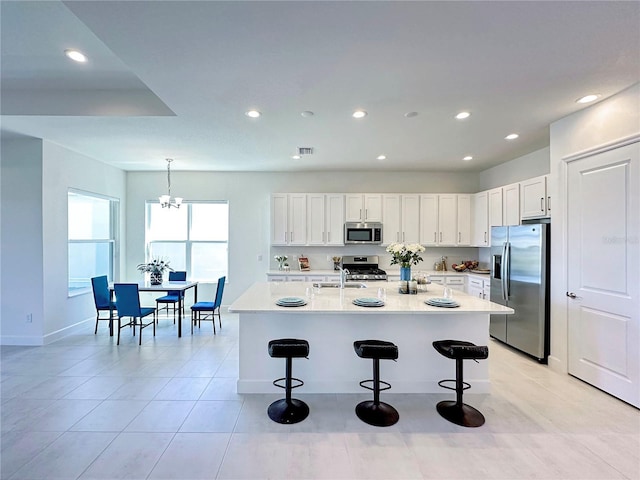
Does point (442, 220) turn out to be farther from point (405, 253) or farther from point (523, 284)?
point (405, 253)

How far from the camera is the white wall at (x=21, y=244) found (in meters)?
4.25

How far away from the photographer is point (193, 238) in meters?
6.34

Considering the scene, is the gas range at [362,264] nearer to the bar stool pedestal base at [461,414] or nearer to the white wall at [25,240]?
the bar stool pedestal base at [461,414]

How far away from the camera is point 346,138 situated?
4.07 metres

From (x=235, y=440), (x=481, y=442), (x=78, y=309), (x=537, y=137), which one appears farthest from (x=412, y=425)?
(x=78, y=309)

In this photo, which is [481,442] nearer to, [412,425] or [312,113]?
[412,425]

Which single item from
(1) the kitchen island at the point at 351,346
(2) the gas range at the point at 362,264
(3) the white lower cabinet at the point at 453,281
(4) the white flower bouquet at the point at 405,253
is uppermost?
(4) the white flower bouquet at the point at 405,253

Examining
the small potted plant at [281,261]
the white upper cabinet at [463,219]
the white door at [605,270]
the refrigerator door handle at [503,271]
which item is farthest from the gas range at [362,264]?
the white door at [605,270]

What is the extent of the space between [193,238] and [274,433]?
479cm

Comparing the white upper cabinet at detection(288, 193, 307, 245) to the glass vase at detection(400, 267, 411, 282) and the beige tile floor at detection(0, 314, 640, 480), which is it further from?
the beige tile floor at detection(0, 314, 640, 480)

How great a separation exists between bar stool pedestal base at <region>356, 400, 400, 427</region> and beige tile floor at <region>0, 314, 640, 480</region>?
0.20 feet

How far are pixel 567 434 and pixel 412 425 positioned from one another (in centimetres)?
113

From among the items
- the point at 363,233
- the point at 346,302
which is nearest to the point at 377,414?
the point at 346,302

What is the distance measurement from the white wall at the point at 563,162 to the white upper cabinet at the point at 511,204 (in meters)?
0.92
